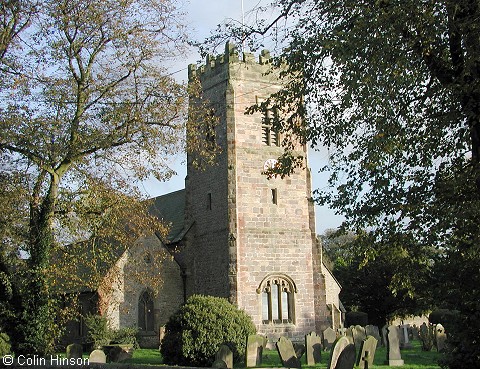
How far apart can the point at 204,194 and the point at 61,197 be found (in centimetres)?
1360

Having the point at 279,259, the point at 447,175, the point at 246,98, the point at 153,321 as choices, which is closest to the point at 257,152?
the point at 246,98

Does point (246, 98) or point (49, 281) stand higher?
point (246, 98)

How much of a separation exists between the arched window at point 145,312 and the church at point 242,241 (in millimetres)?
48

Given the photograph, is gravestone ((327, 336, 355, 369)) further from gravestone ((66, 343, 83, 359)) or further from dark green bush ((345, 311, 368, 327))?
dark green bush ((345, 311, 368, 327))

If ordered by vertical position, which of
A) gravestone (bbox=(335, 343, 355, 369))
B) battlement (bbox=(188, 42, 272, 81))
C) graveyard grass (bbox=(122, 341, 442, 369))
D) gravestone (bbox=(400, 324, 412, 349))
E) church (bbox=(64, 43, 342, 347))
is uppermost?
battlement (bbox=(188, 42, 272, 81))

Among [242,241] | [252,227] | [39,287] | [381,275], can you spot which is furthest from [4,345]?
[381,275]

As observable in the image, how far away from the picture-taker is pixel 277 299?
1088 inches

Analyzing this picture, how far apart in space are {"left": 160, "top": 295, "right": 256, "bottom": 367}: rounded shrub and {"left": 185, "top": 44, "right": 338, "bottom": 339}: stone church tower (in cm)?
671

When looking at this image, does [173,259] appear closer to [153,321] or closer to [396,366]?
[153,321]

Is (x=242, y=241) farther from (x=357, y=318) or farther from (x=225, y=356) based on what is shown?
(x=357, y=318)

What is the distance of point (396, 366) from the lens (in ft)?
55.4

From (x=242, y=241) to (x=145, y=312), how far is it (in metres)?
6.17

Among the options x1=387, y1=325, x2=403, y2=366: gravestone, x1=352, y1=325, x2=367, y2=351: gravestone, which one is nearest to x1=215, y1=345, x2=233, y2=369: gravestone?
x1=387, y1=325, x2=403, y2=366: gravestone

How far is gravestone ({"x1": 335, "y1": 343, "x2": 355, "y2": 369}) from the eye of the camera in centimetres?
1239
